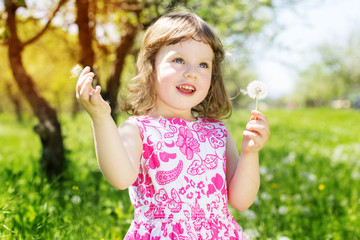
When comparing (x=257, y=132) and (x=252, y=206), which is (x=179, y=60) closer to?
(x=257, y=132)

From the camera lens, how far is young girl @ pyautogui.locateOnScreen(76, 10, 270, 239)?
168cm

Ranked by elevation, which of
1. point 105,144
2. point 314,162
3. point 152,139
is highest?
point 105,144

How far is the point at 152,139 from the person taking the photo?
5.78 ft

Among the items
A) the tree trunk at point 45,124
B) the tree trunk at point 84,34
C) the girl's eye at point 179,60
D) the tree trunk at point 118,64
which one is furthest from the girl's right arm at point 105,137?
the tree trunk at point 45,124

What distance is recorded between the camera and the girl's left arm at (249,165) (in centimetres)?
179

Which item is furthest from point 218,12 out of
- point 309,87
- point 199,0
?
point 309,87

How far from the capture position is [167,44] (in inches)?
72.8

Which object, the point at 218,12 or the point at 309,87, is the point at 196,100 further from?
the point at 309,87

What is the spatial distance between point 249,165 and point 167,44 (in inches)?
26.9

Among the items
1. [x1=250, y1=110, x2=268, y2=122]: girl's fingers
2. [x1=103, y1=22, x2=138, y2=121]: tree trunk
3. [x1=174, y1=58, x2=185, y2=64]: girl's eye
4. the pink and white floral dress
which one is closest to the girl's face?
[x1=174, y1=58, x2=185, y2=64]: girl's eye

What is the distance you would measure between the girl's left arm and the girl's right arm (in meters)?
0.53

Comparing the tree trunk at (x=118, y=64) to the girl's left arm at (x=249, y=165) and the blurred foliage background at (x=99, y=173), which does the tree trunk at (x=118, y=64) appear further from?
the girl's left arm at (x=249, y=165)

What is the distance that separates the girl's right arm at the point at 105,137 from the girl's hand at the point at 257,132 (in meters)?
0.55

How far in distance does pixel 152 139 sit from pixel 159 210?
1.02 ft
